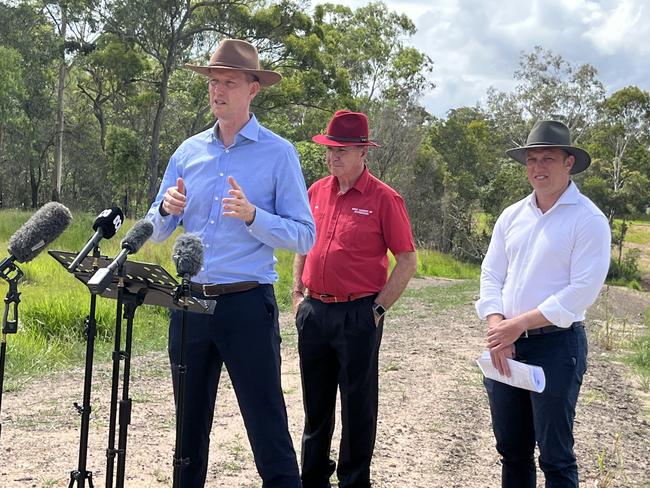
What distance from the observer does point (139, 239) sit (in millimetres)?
2824

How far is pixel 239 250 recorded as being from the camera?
11.2 feet

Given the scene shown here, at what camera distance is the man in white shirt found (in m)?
3.51

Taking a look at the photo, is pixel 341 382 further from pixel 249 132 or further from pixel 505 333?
pixel 249 132

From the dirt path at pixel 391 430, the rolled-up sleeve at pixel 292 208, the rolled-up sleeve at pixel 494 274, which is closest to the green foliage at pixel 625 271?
the dirt path at pixel 391 430

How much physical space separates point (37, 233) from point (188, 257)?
51 cm

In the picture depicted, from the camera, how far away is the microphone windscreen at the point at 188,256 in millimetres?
2816

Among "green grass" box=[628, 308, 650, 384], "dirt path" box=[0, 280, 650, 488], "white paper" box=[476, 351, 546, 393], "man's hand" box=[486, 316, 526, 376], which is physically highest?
"man's hand" box=[486, 316, 526, 376]

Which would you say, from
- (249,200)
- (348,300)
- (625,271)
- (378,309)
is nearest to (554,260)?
Answer: (378,309)

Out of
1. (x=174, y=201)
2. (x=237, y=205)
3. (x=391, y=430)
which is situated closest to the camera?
(x=237, y=205)

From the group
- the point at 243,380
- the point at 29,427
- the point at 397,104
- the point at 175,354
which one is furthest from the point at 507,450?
the point at 397,104

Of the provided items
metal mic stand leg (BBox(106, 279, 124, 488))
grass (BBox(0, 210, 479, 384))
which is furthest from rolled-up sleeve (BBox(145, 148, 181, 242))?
grass (BBox(0, 210, 479, 384))

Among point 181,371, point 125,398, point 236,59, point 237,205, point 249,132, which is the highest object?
point 236,59

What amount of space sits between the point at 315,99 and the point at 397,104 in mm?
12622

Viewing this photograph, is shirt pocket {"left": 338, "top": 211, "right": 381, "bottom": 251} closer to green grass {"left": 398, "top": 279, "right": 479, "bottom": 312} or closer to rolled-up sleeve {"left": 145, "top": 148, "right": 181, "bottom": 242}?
rolled-up sleeve {"left": 145, "top": 148, "right": 181, "bottom": 242}
